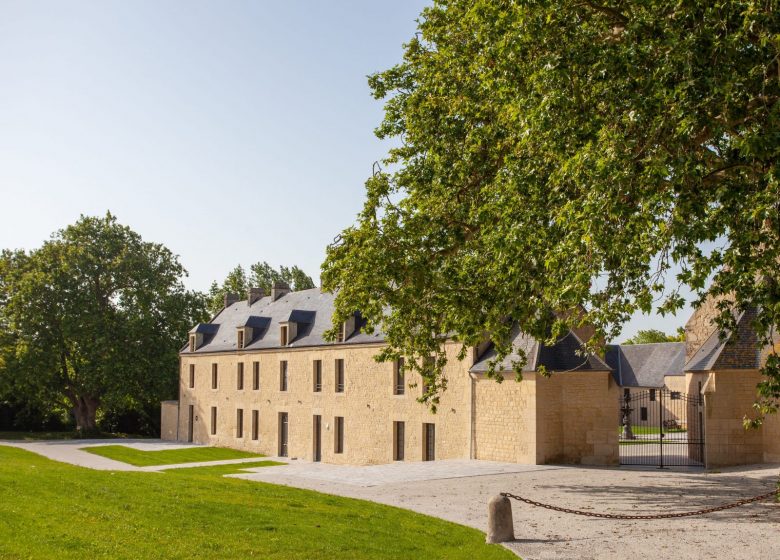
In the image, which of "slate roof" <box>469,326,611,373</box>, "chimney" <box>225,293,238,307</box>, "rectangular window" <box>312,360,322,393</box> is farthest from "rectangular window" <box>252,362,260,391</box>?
"slate roof" <box>469,326,611,373</box>

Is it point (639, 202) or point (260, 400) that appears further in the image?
point (260, 400)

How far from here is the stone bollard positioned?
39.5 ft

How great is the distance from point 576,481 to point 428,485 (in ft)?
12.7

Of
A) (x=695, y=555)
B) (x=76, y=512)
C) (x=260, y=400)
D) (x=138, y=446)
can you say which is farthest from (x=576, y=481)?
(x=138, y=446)

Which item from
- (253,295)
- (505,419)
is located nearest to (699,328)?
(505,419)

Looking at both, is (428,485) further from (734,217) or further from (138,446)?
(138,446)

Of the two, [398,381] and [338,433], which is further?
[338,433]

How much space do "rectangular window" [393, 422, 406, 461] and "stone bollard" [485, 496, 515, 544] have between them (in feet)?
59.6

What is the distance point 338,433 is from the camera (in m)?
34.1

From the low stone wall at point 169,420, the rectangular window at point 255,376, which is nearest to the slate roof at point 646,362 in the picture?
the rectangular window at point 255,376

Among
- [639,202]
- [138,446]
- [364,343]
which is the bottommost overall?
[138,446]

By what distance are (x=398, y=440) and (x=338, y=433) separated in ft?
15.3

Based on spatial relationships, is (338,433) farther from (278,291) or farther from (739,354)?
(739,354)

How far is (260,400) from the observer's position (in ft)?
131
